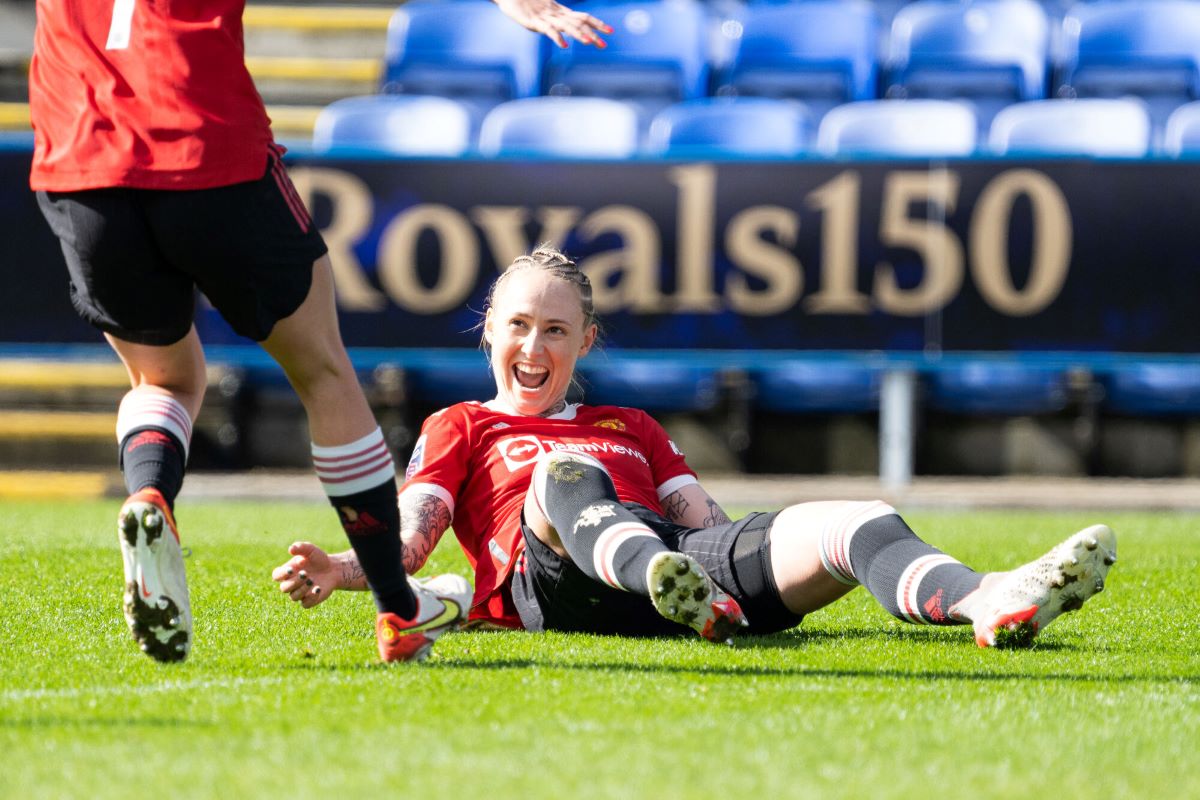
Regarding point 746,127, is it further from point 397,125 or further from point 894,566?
point 894,566

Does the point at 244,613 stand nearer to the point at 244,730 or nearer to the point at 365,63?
the point at 244,730

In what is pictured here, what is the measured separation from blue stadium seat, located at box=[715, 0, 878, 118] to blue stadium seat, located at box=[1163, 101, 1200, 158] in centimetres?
197

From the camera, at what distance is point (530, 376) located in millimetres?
3557

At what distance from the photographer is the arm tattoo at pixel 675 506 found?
11.5 feet

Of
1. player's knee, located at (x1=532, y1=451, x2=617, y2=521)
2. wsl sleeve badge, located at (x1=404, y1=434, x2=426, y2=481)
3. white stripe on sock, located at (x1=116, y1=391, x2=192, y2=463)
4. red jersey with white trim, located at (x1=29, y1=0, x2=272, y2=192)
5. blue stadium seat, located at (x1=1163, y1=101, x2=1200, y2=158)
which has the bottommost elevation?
wsl sleeve badge, located at (x1=404, y1=434, x2=426, y2=481)

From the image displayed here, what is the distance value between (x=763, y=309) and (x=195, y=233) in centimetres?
564

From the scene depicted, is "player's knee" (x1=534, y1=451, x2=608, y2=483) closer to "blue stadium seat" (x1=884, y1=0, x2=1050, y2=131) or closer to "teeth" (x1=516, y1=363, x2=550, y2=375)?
"teeth" (x1=516, y1=363, x2=550, y2=375)

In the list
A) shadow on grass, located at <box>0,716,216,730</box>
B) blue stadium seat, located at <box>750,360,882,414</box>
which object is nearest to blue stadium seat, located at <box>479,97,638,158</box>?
blue stadium seat, located at <box>750,360,882,414</box>

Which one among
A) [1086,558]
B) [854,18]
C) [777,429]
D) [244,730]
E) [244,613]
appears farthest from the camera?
[854,18]

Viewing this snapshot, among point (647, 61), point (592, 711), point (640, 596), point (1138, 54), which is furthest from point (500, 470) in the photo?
point (1138, 54)

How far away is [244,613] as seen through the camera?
11.8 feet

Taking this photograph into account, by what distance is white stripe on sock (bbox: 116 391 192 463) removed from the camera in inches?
114

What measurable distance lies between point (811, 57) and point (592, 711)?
8.21 m

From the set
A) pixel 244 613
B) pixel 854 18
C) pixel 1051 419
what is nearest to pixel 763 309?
pixel 1051 419
